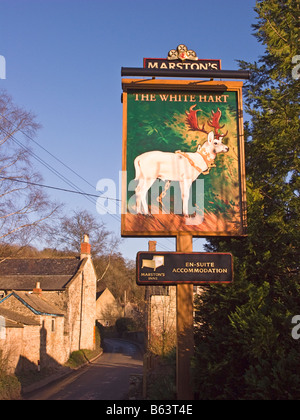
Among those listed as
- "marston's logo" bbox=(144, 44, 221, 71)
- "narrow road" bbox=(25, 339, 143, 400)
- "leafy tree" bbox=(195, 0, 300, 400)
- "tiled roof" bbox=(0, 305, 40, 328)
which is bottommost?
"narrow road" bbox=(25, 339, 143, 400)

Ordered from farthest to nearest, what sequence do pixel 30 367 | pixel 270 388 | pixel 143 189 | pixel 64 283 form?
1. pixel 64 283
2. pixel 30 367
3. pixel 143 189
4. pixel 270 388

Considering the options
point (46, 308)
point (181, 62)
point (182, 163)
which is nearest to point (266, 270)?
point (182, 163)

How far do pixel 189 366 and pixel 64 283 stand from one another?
28.0m

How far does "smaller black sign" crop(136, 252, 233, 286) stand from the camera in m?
9.70

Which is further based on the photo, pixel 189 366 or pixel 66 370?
pixel 66 370

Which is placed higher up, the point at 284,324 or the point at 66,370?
the point at 284,324

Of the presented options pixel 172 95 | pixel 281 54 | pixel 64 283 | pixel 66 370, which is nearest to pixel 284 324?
pixel 172 95

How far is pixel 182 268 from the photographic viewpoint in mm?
9891

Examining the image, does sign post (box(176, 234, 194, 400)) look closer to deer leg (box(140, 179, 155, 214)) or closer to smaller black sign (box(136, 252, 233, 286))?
smaller black sign (box(136, 252, 233, 286))

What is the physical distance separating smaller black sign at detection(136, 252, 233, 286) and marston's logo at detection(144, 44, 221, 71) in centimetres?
510

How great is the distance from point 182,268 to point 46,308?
75.0 ft

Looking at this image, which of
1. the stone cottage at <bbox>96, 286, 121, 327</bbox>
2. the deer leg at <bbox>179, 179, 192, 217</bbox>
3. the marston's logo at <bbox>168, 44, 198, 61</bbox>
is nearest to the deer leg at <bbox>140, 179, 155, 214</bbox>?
the deer leg at <bbox>179, 179, 192, 217</bbox>
